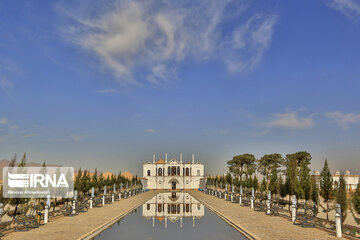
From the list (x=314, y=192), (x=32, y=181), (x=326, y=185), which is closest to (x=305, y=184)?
(x=314, y=192)

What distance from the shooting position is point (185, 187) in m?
83.5

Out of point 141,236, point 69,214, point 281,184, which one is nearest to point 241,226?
point 141,236

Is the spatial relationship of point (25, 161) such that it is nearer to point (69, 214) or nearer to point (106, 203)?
point (69, 214)

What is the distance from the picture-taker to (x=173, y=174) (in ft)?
279

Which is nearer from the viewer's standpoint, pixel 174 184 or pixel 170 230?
pixel 170 230

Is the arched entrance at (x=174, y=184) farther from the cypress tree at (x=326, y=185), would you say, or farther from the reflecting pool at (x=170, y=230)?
the reflecting pool at (x=170, y=230)

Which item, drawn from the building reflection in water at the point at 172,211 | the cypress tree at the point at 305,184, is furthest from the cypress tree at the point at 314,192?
the building reflection in water at the point at 172,211

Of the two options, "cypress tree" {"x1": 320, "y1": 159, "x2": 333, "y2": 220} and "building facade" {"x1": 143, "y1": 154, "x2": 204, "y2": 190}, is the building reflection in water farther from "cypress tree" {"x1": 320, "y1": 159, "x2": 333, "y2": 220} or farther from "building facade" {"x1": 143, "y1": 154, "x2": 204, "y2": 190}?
"building facade" {"x1": 143, "y1": 154, "x2": 204, "y2": 190}

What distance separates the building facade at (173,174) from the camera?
274ft

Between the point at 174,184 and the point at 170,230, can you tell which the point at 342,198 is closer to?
the point at 170,230

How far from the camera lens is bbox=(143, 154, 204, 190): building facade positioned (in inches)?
3285

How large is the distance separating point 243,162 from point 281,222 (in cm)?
6035

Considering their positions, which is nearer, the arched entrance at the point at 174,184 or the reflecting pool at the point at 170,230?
the reflecting pool at the point at 170,230

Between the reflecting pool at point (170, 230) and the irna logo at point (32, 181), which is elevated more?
the irna logo at point (32, 181)
